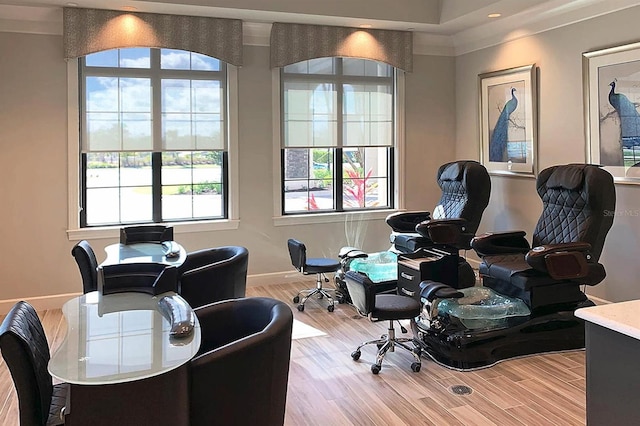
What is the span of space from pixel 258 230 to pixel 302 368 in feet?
8.45


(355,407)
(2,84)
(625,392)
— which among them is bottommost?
(355,407)

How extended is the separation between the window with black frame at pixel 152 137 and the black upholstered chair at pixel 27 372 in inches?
148

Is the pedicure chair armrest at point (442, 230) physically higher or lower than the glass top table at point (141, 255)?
higher

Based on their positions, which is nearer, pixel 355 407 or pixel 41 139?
pixel 355 407

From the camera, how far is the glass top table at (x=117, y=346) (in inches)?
76.9

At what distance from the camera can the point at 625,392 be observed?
5.92ft

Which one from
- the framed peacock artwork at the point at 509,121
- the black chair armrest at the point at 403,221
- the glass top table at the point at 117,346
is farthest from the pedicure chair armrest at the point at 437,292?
the framed peacock artwork at the point at 509,121

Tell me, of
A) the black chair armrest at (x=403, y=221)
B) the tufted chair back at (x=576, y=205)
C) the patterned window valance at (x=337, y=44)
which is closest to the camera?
the tufted chair back at (x=576, y=205)

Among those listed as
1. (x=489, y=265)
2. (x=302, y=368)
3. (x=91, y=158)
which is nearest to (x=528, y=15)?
(x=489, y=265)

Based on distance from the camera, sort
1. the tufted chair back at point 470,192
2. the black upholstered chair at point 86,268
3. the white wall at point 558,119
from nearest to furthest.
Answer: the black upholstered chair at point 86,268 → the white wall at point 558,119 → the tufted chair back at point 470,192

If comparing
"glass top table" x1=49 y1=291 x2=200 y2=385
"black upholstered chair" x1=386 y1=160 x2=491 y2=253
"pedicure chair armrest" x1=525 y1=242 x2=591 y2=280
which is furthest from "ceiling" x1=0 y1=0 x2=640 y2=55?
"glass top table" x1=49 y1=291 x2=200 y2=385

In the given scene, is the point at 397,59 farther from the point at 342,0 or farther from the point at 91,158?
the point at 91,158

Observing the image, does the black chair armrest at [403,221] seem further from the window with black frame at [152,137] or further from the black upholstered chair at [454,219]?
the window with black frame at [152,137]

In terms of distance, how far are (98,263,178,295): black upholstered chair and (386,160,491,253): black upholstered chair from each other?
267 cm
